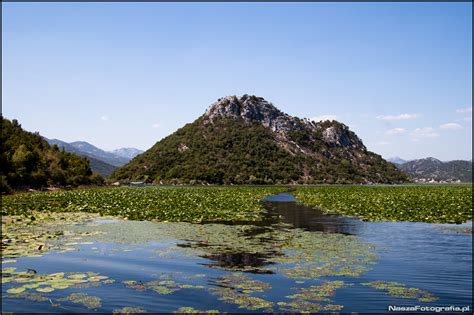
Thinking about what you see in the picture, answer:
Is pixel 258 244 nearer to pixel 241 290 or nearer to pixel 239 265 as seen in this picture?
pixel 239 265

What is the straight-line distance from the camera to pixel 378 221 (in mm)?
31438

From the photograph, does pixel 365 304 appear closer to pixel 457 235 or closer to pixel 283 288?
pixel 283 288

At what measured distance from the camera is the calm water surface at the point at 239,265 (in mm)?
10656

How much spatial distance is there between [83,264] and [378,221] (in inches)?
932

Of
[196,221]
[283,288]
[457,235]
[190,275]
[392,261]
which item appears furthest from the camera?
[196,221]

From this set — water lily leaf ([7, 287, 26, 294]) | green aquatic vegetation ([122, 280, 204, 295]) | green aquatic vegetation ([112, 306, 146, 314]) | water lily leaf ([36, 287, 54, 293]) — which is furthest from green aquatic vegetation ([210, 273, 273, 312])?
water lily leaf ([7, 287, 26, 294])

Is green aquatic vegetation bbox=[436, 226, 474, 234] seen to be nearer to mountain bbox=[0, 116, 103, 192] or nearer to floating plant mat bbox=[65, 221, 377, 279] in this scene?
floating plant mat bbox=[65, 221, 377, 279]

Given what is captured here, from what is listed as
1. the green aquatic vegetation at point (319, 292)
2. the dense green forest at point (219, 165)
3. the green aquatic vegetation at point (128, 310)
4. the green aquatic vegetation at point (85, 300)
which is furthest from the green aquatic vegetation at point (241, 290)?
the dense green forest at point (219, 165)

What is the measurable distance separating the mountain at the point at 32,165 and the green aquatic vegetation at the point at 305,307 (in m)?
56.8

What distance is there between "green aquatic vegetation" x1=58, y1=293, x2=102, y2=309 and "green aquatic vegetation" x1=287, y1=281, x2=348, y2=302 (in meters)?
5.17

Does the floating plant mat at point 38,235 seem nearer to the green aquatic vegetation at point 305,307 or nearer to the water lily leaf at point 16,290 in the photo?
the water lily leaf at point 16,290

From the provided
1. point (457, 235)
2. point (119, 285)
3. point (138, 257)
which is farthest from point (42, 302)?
point (457, 235)

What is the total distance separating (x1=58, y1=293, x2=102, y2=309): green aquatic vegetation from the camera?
10.2 meters

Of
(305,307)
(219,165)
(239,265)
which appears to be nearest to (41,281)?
(239,265)
